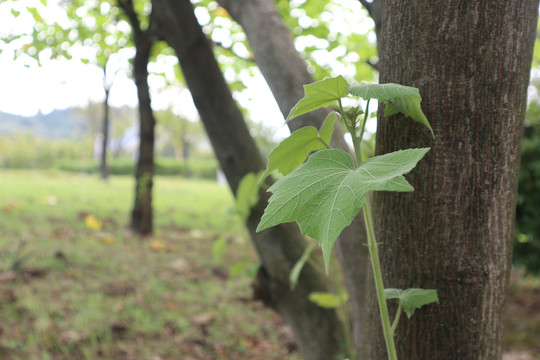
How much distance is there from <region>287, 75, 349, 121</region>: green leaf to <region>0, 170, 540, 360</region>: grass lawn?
1.44 meters

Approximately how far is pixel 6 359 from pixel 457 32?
3325mm

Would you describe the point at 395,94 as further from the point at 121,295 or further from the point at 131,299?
the point at 121,295

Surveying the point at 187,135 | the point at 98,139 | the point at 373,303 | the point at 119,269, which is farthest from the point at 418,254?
the point at 98,139

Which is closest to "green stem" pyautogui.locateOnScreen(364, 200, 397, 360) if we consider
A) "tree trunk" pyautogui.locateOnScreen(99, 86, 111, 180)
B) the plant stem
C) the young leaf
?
the plant stem

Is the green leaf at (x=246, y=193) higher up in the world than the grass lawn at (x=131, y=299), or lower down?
higher up

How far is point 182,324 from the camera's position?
3740 mm

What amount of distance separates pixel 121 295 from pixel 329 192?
4.06 m

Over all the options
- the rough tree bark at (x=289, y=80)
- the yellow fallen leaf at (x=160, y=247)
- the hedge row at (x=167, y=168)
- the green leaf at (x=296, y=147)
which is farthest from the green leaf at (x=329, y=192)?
the hedge row at (x=167, y=168)

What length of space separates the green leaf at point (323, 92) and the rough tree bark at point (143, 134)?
6.09m

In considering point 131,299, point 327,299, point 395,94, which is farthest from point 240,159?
point 131,299

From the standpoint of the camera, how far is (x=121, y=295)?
425cm

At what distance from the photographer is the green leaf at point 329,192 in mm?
627

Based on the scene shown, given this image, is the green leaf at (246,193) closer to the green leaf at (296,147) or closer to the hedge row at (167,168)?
the green leaf at (296,147)

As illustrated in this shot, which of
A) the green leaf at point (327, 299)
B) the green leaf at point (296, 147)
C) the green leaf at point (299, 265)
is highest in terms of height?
the green leaf at point (296, 147)
